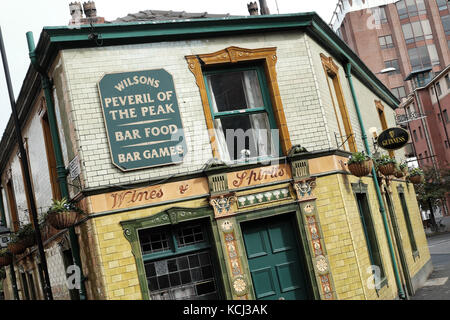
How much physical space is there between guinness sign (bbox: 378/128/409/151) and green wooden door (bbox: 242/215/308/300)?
4372 mm

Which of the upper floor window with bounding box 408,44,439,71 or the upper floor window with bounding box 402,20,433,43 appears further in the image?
the upper floor window with bounding box 402,20,433,43

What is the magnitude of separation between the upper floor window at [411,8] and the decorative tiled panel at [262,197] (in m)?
69.4

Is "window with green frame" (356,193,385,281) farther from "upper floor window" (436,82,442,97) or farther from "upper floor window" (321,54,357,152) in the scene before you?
"upper floor window" (436,82,442,97)

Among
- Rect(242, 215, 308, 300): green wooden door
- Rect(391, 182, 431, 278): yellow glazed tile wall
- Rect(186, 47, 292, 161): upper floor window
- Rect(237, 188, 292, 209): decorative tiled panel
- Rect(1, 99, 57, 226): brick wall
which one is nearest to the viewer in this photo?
Rect(237, 188, 292, 209): decorative tiled panel

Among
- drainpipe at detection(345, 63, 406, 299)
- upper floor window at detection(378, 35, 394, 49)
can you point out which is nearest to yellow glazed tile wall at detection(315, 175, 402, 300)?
drainpipe at detection(345, 63, 406, 299)

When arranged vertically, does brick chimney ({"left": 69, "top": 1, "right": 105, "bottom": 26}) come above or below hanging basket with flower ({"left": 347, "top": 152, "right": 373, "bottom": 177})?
above

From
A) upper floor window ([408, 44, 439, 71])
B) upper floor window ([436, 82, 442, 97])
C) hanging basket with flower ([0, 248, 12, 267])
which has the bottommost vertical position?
hanging basket with flower ([0, 248, 12, 267])

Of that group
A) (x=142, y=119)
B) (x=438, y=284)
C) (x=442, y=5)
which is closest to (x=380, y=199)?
(x=438, y=284)

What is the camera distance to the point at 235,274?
11.8 meters

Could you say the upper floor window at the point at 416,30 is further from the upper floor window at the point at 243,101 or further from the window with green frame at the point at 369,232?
the upper floor window at the point at 243,101

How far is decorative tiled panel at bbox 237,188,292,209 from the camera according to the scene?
1210cm

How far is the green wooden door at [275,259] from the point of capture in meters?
12.2

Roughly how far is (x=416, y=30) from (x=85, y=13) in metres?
69.3

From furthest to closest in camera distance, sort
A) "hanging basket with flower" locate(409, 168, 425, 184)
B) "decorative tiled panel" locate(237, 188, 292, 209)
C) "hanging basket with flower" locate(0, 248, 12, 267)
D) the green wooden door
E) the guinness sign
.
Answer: "hanging basket with flower" locate(409, 168, 425, 184) → "hanging basket with flower" locate(0, 248, 12, 267) → the guinness sign → the green wooden door → "decorative tiled panel" locate(237, 188, 292, 209)
